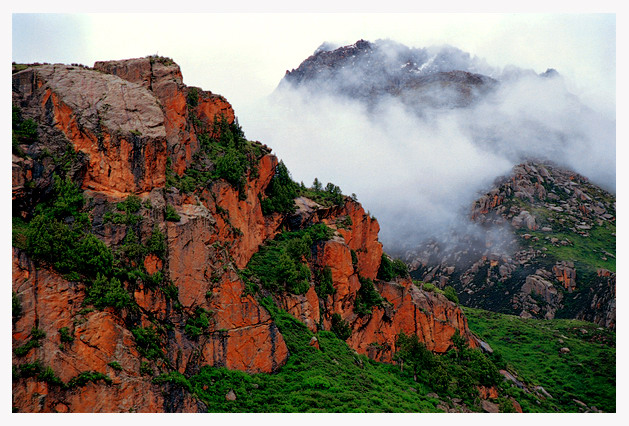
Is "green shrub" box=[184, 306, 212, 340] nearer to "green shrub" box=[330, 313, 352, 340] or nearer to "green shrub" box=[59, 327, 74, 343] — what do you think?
"green shrub" box=[59, 327, 74, 343]

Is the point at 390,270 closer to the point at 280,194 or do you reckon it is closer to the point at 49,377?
the point at 280,194

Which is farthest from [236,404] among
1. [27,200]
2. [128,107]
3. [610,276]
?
[610,276]

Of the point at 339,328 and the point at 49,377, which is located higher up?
the point at 49,377

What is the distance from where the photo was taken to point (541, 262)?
163250 mm

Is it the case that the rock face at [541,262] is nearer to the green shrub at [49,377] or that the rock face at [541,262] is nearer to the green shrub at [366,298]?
the green shrub at [366,298]

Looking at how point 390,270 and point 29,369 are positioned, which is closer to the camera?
point 29,369

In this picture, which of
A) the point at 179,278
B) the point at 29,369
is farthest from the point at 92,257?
the point at 29,369

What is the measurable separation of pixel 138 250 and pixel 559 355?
3747 inches

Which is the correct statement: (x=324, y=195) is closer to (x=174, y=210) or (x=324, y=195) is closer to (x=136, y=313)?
(x=174, y=210)

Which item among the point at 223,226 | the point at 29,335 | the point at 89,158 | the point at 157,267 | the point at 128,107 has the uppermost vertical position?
the point at 128,107

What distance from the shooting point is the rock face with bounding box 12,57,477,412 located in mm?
36156

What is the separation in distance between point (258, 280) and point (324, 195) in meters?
27.7

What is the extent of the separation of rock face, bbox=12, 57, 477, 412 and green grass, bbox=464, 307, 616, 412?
45.2 meters

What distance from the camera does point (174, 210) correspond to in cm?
4734
